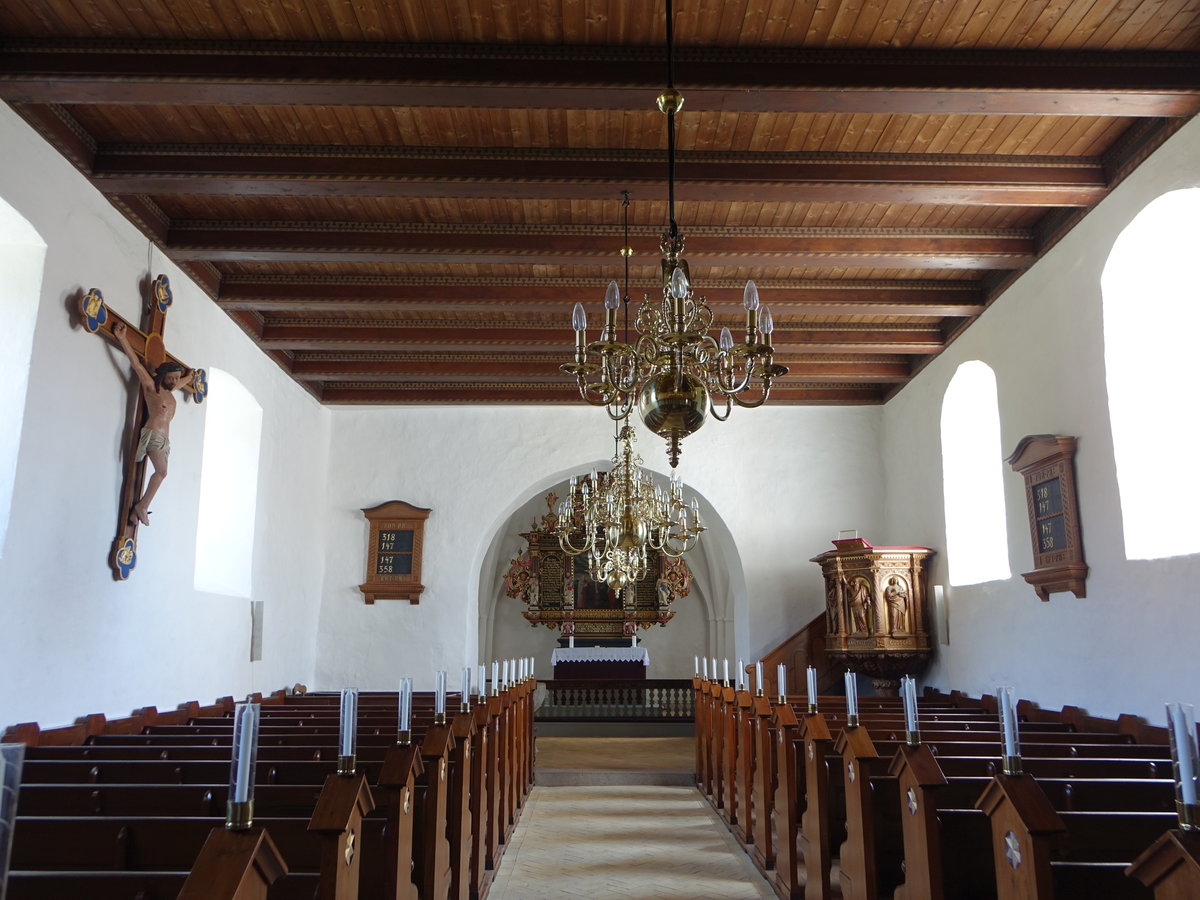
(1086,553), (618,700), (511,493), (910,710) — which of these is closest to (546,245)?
(1086,553)

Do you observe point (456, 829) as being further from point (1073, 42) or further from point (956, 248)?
point (956, 248)

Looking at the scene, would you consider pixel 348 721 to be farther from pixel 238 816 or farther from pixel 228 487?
pixel 228 487

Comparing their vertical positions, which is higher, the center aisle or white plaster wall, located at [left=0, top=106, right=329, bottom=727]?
white plaster wall, located at [left=0, top=106, right=329, bottom=727]

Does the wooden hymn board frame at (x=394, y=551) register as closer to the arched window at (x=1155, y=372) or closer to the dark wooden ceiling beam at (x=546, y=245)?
the dark wooden ceiling beam at (x=546, y=245)

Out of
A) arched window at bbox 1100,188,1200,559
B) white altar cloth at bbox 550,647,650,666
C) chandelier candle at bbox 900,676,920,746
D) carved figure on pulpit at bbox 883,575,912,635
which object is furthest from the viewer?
white altar cloth at bbox 550,647,650,666

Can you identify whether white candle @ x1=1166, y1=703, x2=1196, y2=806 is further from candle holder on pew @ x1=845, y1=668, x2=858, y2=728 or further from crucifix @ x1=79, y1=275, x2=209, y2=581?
crucifix @ x1=79, y1=275, x2=209, y2=581

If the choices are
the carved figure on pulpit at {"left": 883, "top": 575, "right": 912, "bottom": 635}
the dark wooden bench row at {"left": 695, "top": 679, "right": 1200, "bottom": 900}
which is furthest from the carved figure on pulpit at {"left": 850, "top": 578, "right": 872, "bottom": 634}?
the dark wooden bench row at {"left": 695, "top": 679, "right": 1200, "bottom": 900}

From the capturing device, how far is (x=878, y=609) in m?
10.5

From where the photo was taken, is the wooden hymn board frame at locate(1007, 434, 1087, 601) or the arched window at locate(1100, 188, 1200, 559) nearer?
the arched window at locate(1100, 188, 1200, 559)

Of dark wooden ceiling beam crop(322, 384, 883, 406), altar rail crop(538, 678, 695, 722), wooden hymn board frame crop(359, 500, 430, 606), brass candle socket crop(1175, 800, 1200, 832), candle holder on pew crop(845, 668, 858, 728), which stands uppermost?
dark wooden ceiling beam crop(322, 384, 883, 406)

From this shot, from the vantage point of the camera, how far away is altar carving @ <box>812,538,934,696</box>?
10.5 m

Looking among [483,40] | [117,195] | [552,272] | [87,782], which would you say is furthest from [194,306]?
[87,782]

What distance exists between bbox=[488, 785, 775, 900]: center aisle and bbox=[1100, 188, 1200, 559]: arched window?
3804mm

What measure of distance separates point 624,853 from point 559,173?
5.12 meters
